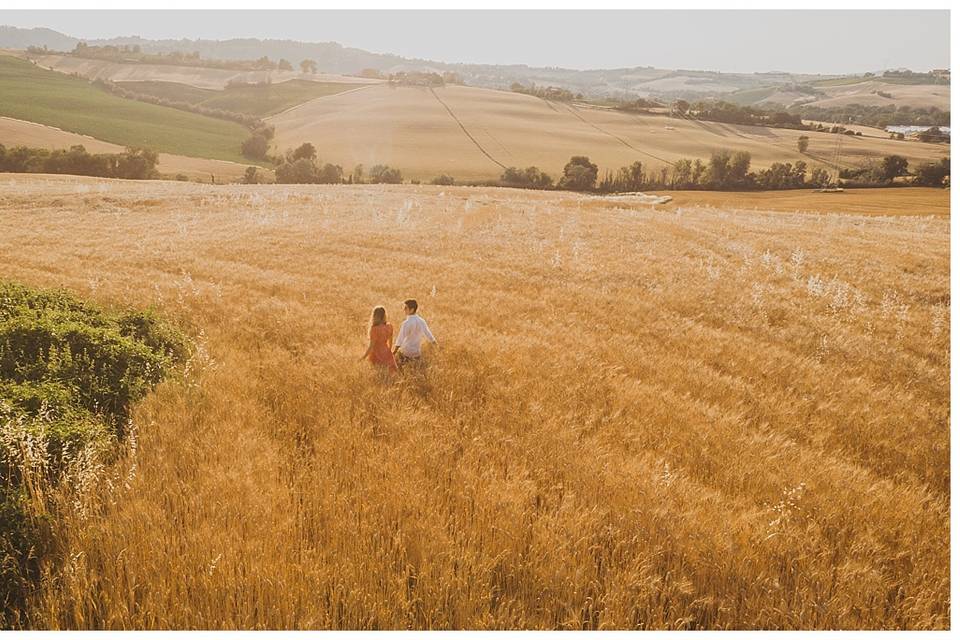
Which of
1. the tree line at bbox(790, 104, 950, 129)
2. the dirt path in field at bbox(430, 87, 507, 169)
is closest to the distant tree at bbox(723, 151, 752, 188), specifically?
the dirt path in field at bbox(430, 87, 507, 169)

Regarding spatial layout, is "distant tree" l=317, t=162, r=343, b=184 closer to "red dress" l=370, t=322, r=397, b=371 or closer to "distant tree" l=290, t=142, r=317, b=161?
"distant tree" l=290, t=142, r=317, b=161

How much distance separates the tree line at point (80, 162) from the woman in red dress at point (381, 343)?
229 feet

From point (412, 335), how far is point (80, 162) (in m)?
72.5

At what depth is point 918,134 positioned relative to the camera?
99250 millimetres

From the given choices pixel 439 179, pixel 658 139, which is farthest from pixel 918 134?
pixel 439 179

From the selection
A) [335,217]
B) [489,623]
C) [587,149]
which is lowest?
[489,623]

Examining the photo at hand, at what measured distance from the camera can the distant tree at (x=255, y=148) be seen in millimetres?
88312

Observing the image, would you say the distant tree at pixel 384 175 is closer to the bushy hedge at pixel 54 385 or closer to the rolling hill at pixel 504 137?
the rolling hill at pixel 504 137

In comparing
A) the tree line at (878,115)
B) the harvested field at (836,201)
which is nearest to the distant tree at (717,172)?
the harvested field at (836,201)

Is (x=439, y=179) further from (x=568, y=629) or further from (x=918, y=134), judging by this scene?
(x=918, y=134)

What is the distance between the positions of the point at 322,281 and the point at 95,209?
21.5 metres

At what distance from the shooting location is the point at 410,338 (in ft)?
23.4

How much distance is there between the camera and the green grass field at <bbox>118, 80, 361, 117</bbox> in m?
124

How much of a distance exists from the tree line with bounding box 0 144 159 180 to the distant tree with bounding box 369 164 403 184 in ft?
95.3
